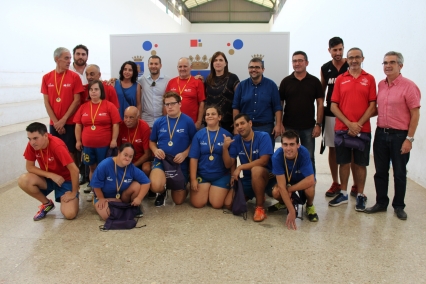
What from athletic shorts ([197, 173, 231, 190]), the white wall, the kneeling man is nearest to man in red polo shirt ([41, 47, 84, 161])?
the kneeling man

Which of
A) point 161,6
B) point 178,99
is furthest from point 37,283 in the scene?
point 161,6

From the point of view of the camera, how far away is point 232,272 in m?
2.03

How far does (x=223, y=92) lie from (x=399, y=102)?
165 cm

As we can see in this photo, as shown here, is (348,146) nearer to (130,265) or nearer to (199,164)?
(199,164)

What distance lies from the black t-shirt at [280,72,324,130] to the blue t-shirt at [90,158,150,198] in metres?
1.58

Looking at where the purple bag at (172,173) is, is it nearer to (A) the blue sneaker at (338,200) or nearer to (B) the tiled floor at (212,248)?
(B) the tiled floor at (212,248)

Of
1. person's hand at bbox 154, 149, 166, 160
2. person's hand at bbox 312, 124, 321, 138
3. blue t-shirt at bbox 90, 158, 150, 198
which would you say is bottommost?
blue t-shirt at bbox 90, 158, 150, 198

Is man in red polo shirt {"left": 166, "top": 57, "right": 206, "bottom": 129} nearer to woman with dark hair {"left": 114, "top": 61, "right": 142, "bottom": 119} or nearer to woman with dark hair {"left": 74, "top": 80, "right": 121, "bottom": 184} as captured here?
woman with dark hair {"left": 114, "top": 61, "right": 142, "bottom": 119}

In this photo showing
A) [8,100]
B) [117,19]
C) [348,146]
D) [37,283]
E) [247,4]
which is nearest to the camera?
[37,283]

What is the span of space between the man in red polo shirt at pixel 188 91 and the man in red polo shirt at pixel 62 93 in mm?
989

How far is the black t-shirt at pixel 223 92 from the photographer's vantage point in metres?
3.53

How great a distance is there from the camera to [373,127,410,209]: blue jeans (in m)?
2.78

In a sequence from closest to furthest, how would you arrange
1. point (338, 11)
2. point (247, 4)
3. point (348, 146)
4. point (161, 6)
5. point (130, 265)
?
point (130, 265) < point (348, 146) < point (338, 11) < point (161, 6) < point (247, 4)

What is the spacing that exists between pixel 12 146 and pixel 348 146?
3760 millimetres
